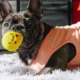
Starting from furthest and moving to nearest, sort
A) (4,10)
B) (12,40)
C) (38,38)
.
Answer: (4,10) < (38,38) < (12,40)

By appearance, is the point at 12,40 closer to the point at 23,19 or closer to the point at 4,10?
the point at 23,19

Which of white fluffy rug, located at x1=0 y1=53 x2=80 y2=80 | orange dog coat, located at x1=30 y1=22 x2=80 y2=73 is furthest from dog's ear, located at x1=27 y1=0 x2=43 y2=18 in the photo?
white fluffy rug, located at x1=0 y1=53 x2=80 y2=80

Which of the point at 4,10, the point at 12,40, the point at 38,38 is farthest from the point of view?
the point at 4,10

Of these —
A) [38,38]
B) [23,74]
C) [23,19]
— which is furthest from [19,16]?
[23,74]

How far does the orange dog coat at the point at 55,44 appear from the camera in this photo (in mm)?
1353

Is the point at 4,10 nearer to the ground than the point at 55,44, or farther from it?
farther from it

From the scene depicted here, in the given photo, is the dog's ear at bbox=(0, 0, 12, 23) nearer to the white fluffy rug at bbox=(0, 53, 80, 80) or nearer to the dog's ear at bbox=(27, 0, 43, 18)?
the dog's ear at bbox=(27, 0, 43, 18)

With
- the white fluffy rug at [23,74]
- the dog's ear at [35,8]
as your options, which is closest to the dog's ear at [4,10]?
the dog's ear at [35,8]

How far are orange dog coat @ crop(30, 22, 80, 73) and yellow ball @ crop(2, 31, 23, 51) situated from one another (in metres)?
0.14

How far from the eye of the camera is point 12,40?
1280mm

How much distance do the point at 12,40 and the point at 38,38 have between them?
A: 18cm

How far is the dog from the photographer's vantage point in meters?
1.34

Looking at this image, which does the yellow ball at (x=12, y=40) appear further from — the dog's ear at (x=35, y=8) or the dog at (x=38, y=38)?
the dog's ear at (x=35, y=8)

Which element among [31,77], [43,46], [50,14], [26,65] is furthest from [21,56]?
[50,14]
